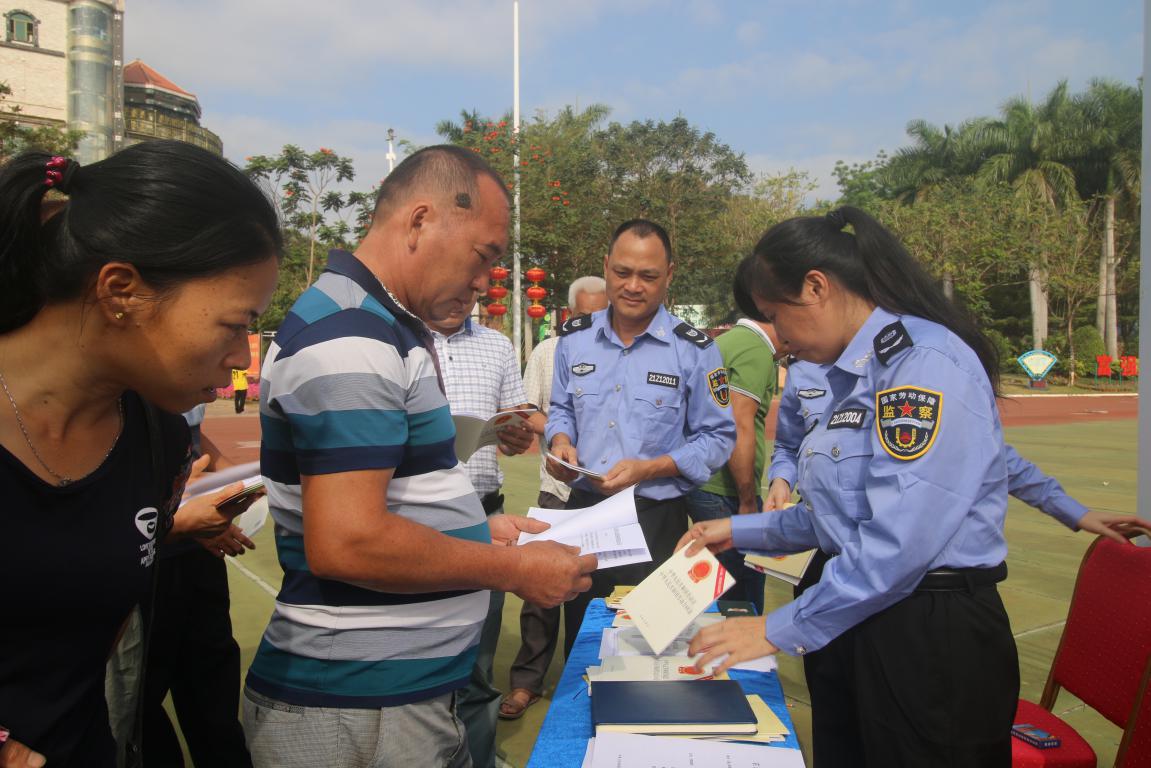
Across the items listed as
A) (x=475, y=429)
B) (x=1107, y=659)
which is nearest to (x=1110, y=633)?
(x=1107, y=659)

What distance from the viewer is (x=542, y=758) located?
158cm

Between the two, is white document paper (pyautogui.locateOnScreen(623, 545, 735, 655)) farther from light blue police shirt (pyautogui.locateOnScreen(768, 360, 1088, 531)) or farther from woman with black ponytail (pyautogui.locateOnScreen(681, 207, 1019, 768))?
light blue police shirt (pyautogui.locateOnScreen(768, 360, 1088, 531))

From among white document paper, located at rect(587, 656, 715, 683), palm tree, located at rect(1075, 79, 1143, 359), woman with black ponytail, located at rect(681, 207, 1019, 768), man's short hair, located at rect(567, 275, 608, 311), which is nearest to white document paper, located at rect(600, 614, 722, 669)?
white document paper, located at rect(587, 656, 715, 683)

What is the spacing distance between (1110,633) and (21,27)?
144ft

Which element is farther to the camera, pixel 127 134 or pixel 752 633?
pixel 127 134

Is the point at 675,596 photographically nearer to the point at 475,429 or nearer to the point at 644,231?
the point at 475,429

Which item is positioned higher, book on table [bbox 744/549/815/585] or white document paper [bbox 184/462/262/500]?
white document paper [bbox 184/462/262/500]

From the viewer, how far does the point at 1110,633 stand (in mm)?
2312

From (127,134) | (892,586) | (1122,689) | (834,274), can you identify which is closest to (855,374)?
(834,274)

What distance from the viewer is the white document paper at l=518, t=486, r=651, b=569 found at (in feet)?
6.47

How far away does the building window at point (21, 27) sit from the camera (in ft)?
113

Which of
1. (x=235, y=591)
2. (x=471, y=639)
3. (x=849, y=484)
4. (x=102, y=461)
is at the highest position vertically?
(x=102, y=461)

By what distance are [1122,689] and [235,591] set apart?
4.58 m

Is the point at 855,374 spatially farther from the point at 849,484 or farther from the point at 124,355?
the point at 124,355
